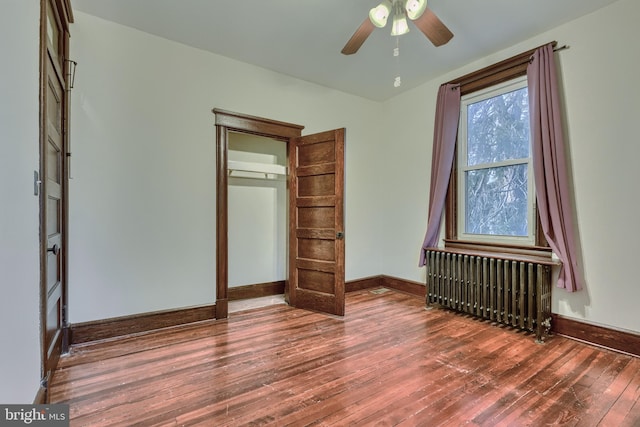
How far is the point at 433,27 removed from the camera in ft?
7.53

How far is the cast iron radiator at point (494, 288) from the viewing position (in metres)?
2.90

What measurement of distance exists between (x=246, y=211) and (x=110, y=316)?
79.2 inches

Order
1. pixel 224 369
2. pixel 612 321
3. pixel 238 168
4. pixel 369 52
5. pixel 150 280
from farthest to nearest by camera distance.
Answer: pixel 238 168 < pixel 369 52 < pixel 150 280 < pixel 612 321 < pixel 224 369

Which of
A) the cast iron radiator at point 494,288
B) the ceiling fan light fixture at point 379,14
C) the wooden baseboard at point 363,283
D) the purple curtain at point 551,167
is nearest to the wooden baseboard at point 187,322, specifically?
the cast iron radiator at point 494,288

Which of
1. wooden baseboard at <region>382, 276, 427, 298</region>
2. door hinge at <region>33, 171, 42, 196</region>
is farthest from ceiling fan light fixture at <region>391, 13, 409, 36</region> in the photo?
wooden baseboard at <region>382, 276, 427, 298</region>

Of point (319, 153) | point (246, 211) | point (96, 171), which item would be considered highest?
point (319, 153)

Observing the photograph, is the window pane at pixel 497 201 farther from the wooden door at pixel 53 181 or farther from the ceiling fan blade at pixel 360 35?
the wooden door at pixel 53 181

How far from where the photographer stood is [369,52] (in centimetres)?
340

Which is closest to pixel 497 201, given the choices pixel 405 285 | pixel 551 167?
pixel 551 167

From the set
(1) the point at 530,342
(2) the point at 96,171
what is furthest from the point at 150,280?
(1) the point at 530,342

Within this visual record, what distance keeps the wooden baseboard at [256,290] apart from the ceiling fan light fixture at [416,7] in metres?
3.65

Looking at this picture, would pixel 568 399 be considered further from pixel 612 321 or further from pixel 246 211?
pixel 246 211

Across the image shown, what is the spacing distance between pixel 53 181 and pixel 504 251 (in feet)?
14.0

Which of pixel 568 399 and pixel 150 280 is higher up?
pixel 150 280
